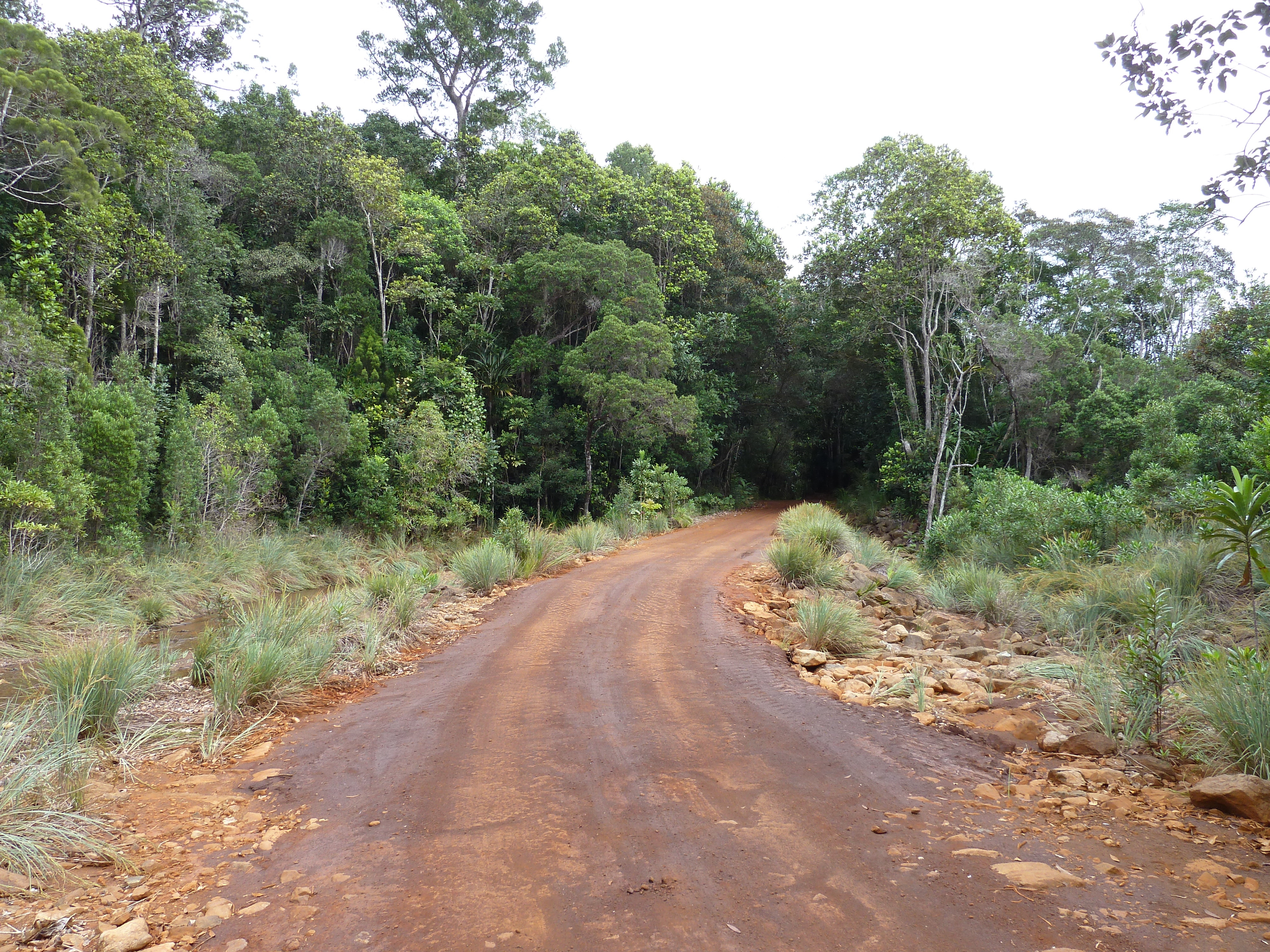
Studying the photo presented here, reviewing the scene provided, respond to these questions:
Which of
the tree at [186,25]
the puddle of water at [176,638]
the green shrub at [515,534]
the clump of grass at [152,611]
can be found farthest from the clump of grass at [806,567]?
the tree at [186,25]

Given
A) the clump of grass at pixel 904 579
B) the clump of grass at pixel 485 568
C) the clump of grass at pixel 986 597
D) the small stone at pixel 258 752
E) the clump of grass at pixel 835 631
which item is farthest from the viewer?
the clump of grass at pixel 485 568

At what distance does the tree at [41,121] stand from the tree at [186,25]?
27.5 feet

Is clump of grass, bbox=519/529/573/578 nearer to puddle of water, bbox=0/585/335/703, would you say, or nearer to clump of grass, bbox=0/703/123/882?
puddle of water, bbox=0/585/335/703

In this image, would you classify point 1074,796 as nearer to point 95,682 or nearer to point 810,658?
point 810,658

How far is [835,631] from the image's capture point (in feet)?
22.7

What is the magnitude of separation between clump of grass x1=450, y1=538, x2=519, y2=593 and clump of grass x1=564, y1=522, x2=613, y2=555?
2977 millimetres

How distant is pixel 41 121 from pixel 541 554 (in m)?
11.6

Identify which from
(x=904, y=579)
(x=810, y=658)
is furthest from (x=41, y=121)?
(x=904, y=579)

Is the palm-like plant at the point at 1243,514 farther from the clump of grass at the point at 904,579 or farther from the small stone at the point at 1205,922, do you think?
the clump of grass at the point at 904,579

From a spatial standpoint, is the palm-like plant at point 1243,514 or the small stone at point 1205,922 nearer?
the small stone at point 1205,922

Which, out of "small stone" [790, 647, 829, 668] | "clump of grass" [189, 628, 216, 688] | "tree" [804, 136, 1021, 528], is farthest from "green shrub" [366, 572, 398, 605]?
"tree" [804, 136, 1021, 528]

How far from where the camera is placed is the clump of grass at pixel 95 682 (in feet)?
A: 15.3

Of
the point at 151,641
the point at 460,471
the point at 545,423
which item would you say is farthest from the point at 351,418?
the point at 151,641

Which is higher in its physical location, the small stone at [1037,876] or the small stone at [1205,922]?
the small stone at [1205,922]
